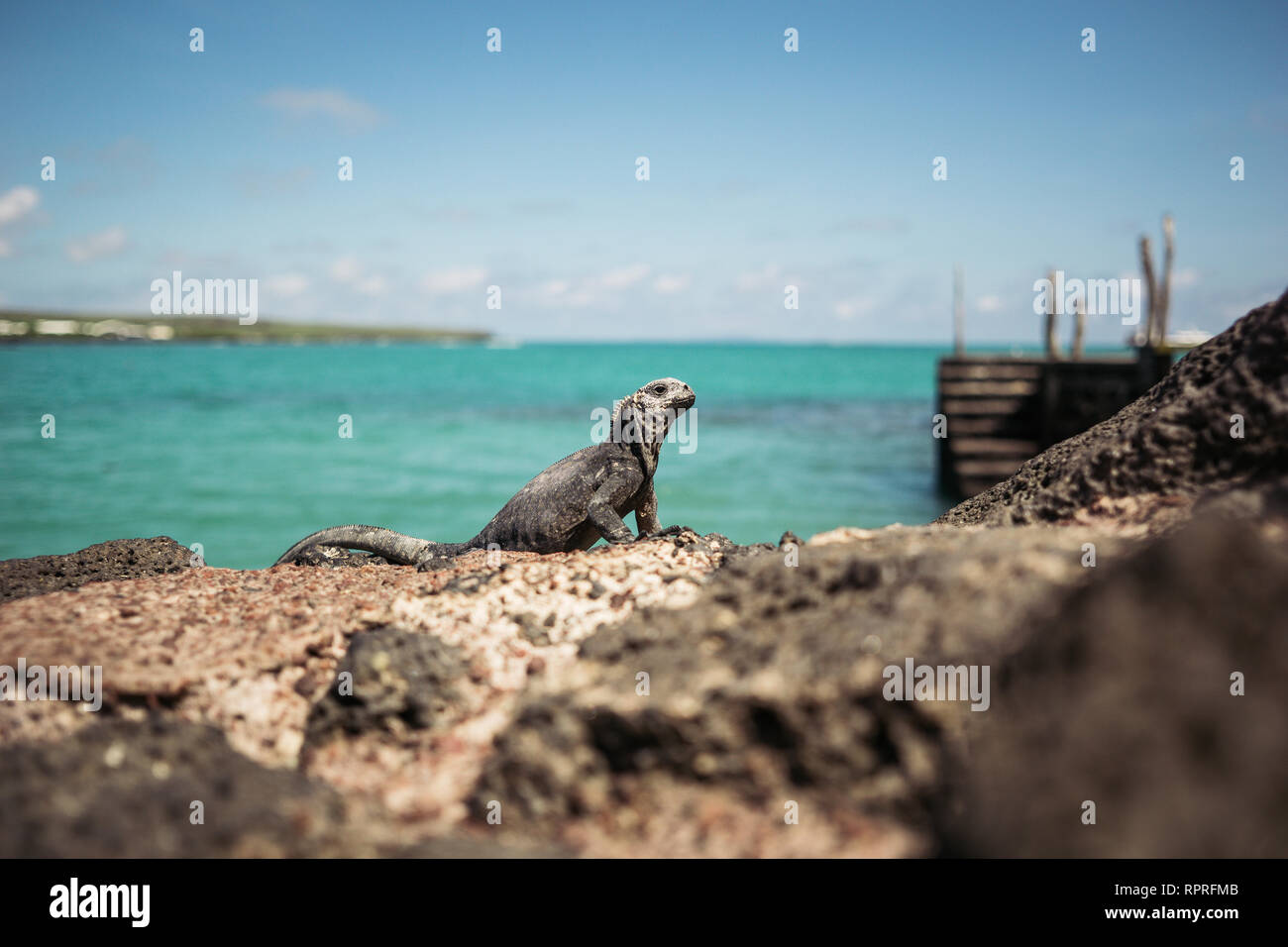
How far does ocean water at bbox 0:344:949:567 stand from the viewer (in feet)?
54.4

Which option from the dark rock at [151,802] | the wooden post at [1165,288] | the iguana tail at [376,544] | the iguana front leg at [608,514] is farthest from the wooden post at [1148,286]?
the dark rock at [151,802]

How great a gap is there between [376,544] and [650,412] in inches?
90.4

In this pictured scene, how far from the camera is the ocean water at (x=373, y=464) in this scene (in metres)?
16.6

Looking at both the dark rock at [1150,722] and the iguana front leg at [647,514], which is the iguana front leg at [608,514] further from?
the dark rock at [1150,722]

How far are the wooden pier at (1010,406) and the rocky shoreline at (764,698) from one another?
49.8ft

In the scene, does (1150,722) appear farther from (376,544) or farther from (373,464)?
(373,464)

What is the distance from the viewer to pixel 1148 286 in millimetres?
18469

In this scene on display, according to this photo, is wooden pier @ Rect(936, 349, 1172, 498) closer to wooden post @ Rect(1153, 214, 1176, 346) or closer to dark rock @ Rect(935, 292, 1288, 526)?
wooden post @ Rect(1153, 214, 1176, 346)

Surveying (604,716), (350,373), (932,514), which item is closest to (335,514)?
(932,514)

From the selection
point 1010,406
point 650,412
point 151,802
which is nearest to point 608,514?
point 650,412

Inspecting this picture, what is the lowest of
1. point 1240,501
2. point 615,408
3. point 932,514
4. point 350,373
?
point 932,514

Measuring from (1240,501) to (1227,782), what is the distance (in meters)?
1.56
